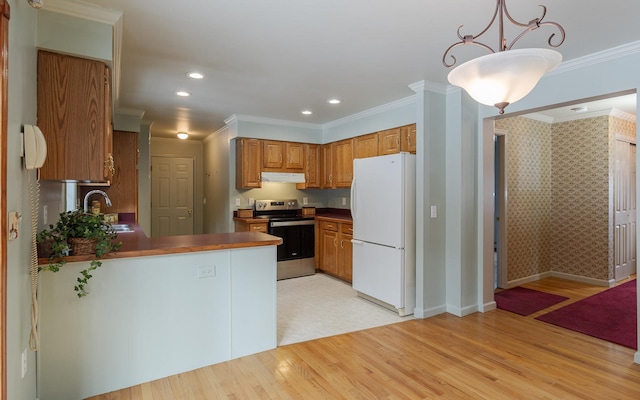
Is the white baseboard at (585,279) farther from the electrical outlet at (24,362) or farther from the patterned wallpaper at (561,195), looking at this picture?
the electrical outlet at (24,362)

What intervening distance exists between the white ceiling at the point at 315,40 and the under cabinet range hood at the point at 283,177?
4.76 ft

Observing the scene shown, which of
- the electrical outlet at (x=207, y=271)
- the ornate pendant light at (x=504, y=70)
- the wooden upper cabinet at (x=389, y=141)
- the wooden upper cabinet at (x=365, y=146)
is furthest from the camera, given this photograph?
the wooden upper cabinet at (x=365, y=146)

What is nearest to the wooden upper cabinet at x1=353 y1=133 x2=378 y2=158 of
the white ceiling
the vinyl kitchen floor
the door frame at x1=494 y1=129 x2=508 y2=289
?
the white ceiling

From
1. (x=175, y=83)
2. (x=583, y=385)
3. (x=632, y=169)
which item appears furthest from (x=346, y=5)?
(x=632, y=169)

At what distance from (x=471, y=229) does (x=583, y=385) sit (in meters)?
1.66

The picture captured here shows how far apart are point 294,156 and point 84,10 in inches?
139

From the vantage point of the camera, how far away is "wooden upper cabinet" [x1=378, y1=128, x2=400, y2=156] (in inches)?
165

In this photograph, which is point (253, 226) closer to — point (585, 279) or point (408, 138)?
point (408, 138)

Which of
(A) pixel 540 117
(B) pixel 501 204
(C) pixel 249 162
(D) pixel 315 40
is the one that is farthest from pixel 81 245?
(A) pixel 540 117

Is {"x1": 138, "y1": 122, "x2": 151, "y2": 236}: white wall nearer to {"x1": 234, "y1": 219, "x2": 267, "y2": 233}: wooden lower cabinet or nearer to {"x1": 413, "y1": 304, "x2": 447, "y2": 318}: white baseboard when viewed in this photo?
{"x1": 234, "y1": 219, "x2": 267, "y2": 233}: wooden lower cabinet

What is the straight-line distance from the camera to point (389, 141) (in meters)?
4.31

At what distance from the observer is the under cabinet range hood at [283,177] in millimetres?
5172

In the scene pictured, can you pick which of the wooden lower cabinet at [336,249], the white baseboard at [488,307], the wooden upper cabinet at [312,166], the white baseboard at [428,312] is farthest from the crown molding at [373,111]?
the white baseboard at [488,307]

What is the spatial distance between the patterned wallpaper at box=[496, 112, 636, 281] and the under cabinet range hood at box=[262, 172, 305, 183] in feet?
9.49
